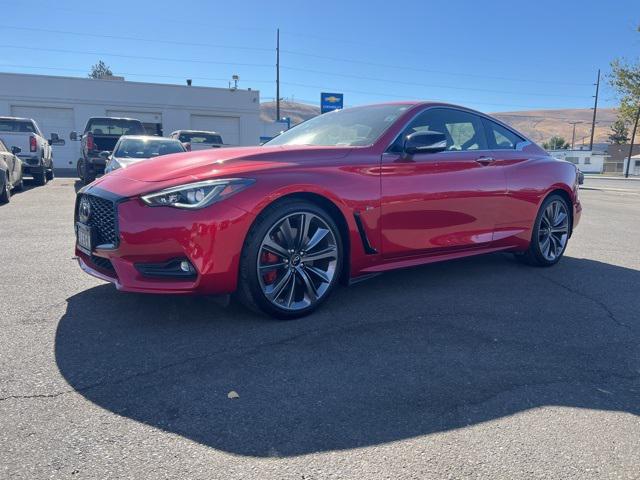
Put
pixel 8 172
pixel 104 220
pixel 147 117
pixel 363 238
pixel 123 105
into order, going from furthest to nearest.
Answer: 1. pixel 147 117
2. pixel 123 105
3. pixel 8 172
4. pixel 363 238
5. pixel 104 220

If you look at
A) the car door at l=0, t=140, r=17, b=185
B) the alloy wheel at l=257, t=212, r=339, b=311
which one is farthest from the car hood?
the car door at l=0, t=140, r=17, b=185

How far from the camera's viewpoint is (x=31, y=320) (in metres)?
3.43

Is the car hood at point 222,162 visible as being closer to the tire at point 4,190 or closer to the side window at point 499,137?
the side window at point 499,137

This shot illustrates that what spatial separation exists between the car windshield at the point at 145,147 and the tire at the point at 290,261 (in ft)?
25.6

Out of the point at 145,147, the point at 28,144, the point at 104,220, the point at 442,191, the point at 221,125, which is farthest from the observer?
the point at 221,125

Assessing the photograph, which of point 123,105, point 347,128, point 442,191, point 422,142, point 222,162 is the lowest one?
point 442,191

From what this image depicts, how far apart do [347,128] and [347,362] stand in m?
2.26

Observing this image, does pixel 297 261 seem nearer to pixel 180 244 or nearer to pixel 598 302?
pixel 180 244

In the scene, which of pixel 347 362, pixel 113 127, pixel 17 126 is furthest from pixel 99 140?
pixel 347 362

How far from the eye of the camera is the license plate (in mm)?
3470

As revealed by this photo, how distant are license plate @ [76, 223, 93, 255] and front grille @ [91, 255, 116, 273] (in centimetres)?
6

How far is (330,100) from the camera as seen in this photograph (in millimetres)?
24109

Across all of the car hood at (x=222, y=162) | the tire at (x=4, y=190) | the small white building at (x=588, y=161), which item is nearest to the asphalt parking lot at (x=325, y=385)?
the car hood at (x=222, y=162)

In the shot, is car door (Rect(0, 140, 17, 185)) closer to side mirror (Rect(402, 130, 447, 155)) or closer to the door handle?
side mirror (Rect(402, 130, 447, 155))
